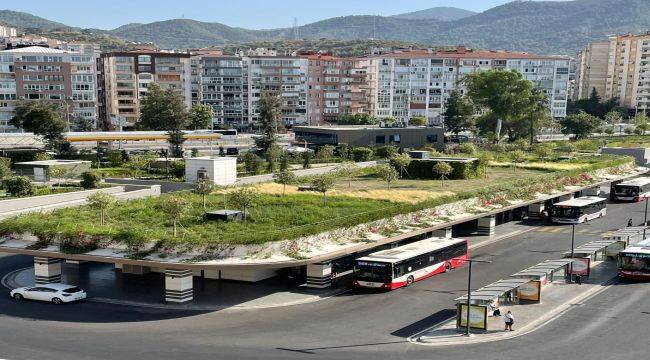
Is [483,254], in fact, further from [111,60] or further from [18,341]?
[111,60]

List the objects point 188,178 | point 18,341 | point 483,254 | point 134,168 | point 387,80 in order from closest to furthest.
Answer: point 18,341 → point 483,254 → point 188,178 → point 134,168 → point 387,80

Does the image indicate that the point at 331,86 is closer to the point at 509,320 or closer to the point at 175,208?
the point at 175,208

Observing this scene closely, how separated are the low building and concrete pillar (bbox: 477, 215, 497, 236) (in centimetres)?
3930

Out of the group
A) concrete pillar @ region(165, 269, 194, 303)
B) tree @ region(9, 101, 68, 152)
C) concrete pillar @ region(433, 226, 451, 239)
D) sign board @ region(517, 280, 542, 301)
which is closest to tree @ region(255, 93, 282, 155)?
tree @ region(9, 101, 68, 152)

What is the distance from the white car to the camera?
115 feet

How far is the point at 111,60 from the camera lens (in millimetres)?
138375

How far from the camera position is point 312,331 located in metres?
30.9

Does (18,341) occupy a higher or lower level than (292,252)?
lower

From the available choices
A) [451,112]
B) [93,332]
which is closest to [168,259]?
[93,332]

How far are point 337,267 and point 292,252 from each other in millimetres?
4686

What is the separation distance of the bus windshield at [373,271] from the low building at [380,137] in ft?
180

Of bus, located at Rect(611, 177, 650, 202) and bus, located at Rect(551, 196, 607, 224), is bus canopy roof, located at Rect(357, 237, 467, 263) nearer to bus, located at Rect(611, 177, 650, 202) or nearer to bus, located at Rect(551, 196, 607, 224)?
bus, located at Rect(551, 196, 607, 224)

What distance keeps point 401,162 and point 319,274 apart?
88.3ft

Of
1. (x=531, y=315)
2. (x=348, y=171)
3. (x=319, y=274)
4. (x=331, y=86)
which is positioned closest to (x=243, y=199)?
(x=319, y=274)
